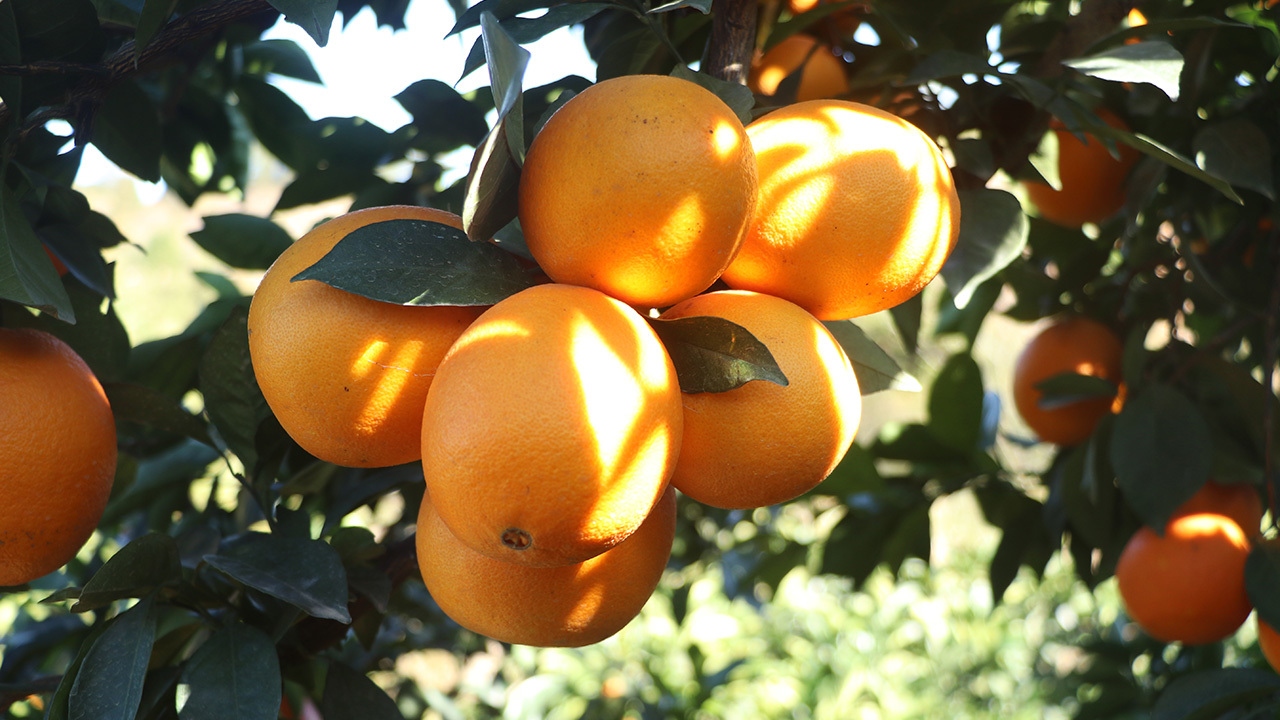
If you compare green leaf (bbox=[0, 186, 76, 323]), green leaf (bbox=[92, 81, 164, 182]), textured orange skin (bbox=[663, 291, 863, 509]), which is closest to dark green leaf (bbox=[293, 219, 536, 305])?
textured orange skin (bbox=[663, 291, 863, 509])

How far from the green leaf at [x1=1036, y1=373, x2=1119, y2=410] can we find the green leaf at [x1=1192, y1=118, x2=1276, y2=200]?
0.24 meters

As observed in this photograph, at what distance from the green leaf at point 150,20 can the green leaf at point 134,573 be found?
0.30 meters

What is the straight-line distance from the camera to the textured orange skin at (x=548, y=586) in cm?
46

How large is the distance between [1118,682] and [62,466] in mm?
1446

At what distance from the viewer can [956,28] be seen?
753 mm

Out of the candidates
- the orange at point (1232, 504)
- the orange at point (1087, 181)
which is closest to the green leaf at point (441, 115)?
the orange at point (1087, 181)

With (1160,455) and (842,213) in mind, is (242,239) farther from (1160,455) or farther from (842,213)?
(1160,455)

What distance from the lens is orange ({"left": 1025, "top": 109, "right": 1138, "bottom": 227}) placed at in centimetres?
93

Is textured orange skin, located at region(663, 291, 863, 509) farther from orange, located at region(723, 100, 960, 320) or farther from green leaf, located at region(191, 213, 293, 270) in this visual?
green leaf, located at region(191, 213, 293, 270)

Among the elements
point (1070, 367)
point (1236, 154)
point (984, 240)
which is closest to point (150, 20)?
point (984, 240)

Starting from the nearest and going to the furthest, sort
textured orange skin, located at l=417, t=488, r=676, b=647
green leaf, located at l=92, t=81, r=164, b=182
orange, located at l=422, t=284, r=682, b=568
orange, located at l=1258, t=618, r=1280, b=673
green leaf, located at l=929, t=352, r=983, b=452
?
orange, located at l=422, t=284, r=682, b=568, textured orange skin, located at l=417, t=488, r=676, b=647, green leaf, located at l=92, t=81, r=164, b=182, orange, located at l=1258, t=618, r=1280, b=673, green leaf, located at l=929, t=352, r=983, b=452

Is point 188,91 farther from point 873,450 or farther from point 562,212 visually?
point 873,450

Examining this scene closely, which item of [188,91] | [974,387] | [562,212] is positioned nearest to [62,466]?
[562,212]

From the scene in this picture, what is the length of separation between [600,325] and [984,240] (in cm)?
38
